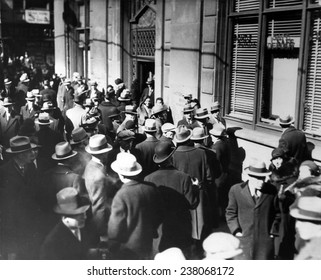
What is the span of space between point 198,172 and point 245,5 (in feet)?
12.4

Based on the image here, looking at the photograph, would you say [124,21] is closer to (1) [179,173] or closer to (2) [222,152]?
(2) [222,152]

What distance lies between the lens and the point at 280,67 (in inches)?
292

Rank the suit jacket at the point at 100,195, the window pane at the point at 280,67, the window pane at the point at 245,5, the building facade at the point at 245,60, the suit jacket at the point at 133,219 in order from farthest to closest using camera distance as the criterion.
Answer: the window pane at the point at 245,5 < the window pane at the point at 280,67 < the building facade at the point at 245,60 < the suit jacket at the point at 100,195 < the suit jacket at the point at 133,219

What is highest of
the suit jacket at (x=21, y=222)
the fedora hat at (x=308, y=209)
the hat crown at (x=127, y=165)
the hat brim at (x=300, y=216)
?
the hat crown at (x=127, y=165)

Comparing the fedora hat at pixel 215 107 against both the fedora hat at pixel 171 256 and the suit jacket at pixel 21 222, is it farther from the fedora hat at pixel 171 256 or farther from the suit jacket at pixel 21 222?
the fedora hat at pixel 171 256

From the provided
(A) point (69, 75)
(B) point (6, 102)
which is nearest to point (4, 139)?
(B) point (6, 102)

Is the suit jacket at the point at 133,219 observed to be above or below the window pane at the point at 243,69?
below

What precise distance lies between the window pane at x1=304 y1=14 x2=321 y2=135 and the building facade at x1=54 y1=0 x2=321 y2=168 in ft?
0.05

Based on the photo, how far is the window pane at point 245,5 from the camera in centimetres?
770

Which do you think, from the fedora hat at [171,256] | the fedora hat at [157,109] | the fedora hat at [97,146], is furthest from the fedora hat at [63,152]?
the fedora hat at [157,109]

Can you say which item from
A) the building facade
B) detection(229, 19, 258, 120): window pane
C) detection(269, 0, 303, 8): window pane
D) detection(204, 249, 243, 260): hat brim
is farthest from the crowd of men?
detection(269, 0, 303, 8): window pane

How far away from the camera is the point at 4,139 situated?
23.7 feet

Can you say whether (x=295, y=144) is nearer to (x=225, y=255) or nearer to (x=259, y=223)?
(x=259, y=223)

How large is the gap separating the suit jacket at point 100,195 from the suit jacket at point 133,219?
362 millimetres
